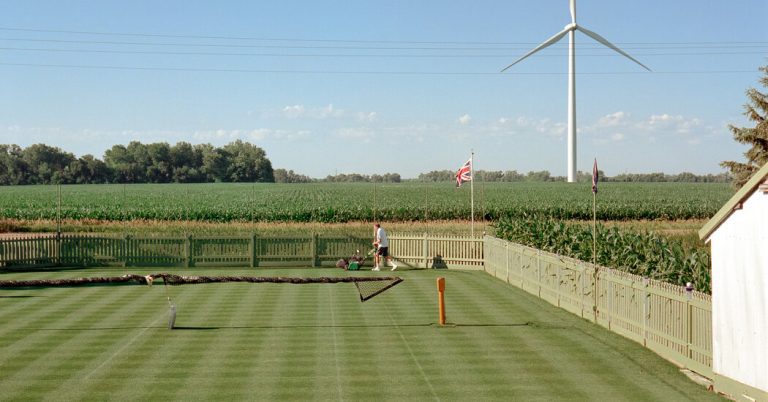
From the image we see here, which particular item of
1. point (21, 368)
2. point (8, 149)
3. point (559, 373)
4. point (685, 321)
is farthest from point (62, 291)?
point (8, 149)

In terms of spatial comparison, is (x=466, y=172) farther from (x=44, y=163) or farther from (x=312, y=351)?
(x=44, y=163)

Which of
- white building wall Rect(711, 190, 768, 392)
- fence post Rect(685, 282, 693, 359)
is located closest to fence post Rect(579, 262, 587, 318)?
fence post Rect(685, 282, 693, 359)

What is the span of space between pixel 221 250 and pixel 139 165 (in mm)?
124336

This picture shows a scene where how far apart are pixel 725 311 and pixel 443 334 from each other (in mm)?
6891

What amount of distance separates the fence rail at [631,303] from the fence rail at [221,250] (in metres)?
7.68

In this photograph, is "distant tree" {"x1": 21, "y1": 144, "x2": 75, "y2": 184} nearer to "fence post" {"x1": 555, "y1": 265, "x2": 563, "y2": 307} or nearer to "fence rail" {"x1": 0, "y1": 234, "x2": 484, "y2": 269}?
"fence rail" {"x1": 0, "y1": 234, "x2": 484, "y2": 269}

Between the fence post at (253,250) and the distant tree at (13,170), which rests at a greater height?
the distant tree at (13,170)

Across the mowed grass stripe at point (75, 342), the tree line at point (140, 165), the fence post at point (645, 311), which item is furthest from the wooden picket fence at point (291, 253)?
the tree line at point (140, 165)

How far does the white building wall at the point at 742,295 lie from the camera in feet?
38.9

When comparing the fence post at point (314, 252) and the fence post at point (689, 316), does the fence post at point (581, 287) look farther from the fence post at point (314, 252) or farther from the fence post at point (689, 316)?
the fence post at point (314, 252)

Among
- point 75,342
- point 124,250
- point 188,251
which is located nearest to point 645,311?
point 75,342

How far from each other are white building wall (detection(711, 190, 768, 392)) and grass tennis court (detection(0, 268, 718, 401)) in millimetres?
918

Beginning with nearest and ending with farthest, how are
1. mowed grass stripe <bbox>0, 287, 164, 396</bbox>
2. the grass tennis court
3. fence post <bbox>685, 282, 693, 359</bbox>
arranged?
1. the grass tennis court
2. fence post <bbox>685, 282, 693, 359</bbox>
3. mowed grass stripe <bbox>0, 287, 164, 396</bbox>

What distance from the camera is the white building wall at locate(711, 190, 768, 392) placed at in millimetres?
11844
